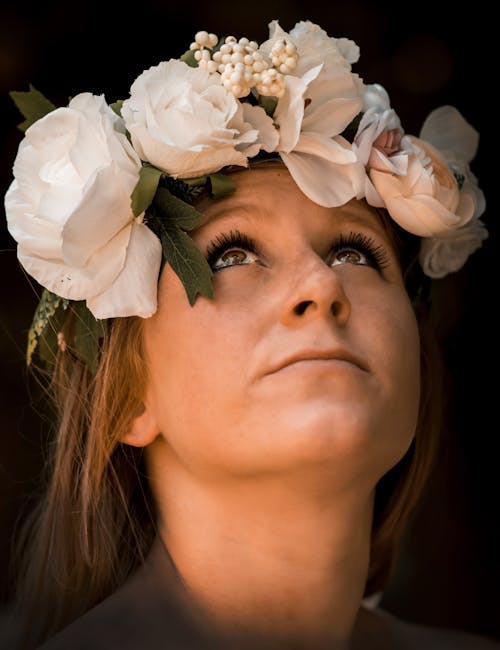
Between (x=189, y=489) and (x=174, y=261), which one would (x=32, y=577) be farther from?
(x=174, y=261)

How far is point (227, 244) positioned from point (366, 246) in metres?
0.28

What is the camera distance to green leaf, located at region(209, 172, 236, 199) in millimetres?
1915

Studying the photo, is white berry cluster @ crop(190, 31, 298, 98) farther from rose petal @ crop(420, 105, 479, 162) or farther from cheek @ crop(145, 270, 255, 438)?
rose petal @ crop(420, 105, 479, 162)

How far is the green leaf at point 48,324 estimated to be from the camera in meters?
2.05

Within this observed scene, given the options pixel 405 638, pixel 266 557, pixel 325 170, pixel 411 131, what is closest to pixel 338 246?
pixel 325 170

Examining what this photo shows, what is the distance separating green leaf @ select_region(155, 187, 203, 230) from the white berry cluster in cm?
21

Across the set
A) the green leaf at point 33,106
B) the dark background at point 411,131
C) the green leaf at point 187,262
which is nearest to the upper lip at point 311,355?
the green leaf at point 187,262

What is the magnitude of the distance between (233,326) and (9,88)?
1517 mm

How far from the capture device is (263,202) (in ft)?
6.37

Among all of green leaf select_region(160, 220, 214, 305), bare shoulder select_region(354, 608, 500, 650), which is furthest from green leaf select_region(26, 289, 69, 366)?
bare shoulder select_region(354, 608, 500, 650)

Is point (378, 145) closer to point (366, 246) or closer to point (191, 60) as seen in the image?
point (366, 246)

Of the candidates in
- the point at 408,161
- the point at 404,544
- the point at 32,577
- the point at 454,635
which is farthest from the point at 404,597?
the point at 408,161

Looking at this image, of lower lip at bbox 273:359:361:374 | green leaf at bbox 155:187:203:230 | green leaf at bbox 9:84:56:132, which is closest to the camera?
lower lip at bbox 273:359:361:374

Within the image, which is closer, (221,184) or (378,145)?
(221,184)
